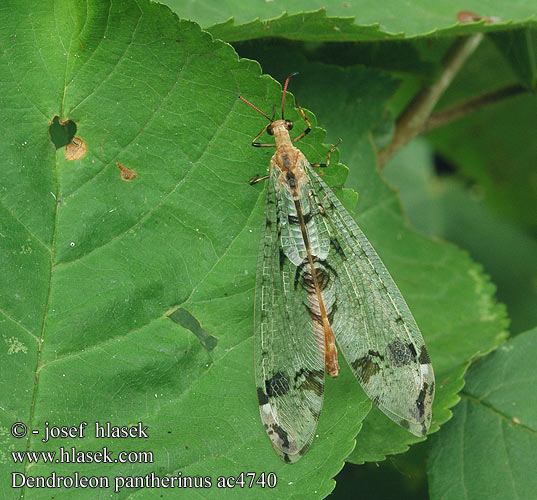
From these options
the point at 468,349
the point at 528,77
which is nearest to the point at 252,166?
the point at 468,349

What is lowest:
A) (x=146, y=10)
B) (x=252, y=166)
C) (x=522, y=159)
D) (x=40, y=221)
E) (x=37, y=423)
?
(x=37, y=423)

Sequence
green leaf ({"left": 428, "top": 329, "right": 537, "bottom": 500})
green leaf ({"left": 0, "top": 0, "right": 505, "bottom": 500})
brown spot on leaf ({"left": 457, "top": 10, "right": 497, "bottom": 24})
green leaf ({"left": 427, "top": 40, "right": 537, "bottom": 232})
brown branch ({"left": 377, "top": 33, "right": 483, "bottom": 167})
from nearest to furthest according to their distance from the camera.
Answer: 1. green leaf ({"left": 0, "top": 0, "right": 505, "bottom": 500})
2. green leaf ({"left": 428, "top": 329, "right": 537, "bottom": 500})
3. brown spot on leaf ({"left": 457, "top": 10, "right": 497, "bottom": 24})
4. brown branch ({"left": 377, "top": 33, "right": 483, "bottom": 167})
5. green leaf ({"left": 427, "top": 40, "right": 537, "bottom": 232})

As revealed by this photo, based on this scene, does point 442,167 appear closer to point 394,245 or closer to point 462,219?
point 462,219

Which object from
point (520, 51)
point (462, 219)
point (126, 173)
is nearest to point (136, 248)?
point (126, 173)

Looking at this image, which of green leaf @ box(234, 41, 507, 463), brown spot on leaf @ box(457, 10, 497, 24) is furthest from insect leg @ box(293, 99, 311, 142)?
brown spot on leaf @ box(457, 10, 497, 24)

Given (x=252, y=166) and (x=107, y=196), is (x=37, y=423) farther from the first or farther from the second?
(x=252, y=166)

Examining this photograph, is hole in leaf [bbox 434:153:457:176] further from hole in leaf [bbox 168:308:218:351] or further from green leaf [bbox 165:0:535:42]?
hole in leaf [bbox 168:308:218:351]
